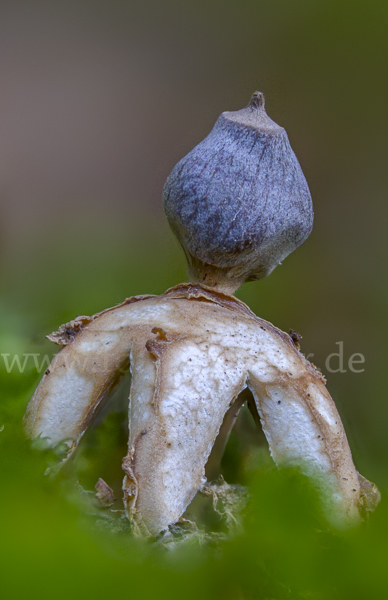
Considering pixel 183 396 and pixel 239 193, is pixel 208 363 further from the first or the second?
pixel 239 193

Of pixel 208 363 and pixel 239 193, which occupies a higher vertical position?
pixel 239 193

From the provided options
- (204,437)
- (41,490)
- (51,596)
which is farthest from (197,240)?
(51,596)

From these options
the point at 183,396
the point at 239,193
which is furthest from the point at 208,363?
the point at 239,193

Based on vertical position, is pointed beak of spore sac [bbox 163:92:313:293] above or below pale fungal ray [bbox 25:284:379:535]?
above

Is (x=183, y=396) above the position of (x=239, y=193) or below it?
below

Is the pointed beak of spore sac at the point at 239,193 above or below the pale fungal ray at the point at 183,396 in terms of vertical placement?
above
